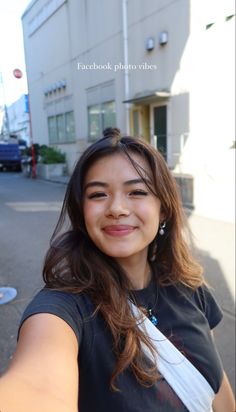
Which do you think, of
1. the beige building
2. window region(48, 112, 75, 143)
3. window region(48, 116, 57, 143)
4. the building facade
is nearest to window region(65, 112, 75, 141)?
window region(48, 112, 75, 143)

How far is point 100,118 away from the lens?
35.3 ft

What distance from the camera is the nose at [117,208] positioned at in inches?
43.8

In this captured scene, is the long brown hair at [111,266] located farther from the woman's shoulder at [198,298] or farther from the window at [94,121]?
the window at [94,121]

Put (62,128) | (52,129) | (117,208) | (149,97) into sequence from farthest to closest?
(52,129) → (62,128) → (149,97) → (117,208)

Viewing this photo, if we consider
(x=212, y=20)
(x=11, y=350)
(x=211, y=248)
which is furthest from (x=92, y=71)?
(x=11, y=350)

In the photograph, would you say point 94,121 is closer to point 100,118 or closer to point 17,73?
point 100,118

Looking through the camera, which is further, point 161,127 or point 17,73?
point 161,127

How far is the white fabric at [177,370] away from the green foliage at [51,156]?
11.6 metres

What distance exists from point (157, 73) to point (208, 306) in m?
7.44

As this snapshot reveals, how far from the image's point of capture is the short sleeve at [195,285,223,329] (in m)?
1.38

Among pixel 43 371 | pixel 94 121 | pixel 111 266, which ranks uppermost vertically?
pixel 94 121

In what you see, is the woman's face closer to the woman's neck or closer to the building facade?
the woman's neck

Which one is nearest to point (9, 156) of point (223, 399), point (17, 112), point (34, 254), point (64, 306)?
point (17, 112)

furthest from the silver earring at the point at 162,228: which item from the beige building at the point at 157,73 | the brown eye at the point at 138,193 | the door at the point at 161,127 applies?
the door at the point at 161,127
